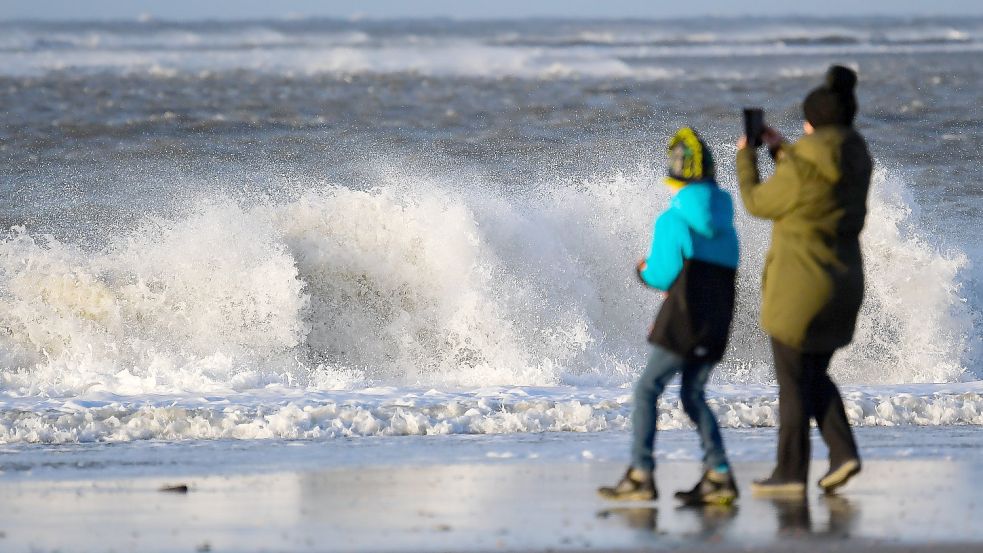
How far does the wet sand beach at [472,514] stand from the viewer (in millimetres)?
6078

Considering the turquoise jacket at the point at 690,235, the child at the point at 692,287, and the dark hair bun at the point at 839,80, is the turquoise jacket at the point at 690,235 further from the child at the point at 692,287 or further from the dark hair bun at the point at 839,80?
the dark hair bun at the point at 839,80

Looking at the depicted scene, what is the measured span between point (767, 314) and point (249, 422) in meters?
3.93

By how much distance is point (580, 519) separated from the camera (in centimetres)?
652

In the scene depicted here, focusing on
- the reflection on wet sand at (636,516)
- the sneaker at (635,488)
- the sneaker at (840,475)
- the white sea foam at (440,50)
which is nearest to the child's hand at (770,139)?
the sneaker at (840,475)

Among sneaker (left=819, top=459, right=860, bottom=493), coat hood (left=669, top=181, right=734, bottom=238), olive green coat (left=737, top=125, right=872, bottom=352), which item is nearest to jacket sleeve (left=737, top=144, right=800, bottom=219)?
olive green coat (left=737, top=125, right=872, bottom=352)

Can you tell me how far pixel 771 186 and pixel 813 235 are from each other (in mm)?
257

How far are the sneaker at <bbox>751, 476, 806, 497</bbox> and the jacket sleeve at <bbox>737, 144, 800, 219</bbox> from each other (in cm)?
111

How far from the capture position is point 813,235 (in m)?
6.61

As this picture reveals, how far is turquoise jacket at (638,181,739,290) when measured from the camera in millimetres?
6574

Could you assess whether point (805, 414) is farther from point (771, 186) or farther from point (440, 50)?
point (440, 50)

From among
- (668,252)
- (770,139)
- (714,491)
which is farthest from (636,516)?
(770,139)

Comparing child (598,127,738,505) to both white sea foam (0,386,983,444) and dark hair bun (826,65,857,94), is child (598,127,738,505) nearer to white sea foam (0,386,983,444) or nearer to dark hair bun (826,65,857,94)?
dark hair bun (826,65,857,94)

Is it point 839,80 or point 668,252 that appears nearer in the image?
point 668,252

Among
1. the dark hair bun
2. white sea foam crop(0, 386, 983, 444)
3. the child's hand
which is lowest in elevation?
white sea foam crop(0, 386, 983, 444)
